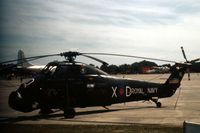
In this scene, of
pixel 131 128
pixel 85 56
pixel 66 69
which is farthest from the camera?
pixel 66 69

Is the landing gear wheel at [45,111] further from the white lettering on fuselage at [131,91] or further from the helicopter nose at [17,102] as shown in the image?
the white lettering on fuselage at [131,91]

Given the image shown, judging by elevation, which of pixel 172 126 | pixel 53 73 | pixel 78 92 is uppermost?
pixel 53 73

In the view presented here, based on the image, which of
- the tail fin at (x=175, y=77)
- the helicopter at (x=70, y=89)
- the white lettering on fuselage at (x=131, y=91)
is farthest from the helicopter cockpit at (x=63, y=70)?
the tail fin at (x=175, y=77)

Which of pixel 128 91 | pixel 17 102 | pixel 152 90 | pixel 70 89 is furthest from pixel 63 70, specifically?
pixel 152 90

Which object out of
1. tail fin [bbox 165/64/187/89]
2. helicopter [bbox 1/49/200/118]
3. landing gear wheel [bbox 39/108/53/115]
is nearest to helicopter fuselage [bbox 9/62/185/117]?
helicopter [bbox 1/49/200/118]

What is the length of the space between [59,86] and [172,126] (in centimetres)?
625

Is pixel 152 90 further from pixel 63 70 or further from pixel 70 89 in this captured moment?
pixel 63 70

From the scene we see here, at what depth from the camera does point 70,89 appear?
17.1 meters

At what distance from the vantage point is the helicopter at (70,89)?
52.6 feet

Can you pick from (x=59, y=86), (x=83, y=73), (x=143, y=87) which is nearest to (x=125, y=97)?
(x=143, y=87)

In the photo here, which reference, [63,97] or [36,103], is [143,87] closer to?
[63,97]

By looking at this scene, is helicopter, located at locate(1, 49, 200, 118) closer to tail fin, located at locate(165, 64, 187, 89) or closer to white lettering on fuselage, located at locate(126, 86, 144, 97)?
white lettering on fuselage, located at locate(126, 86, 144, 97)

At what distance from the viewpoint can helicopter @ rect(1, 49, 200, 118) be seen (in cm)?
1605

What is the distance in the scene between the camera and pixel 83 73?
17.7 m
